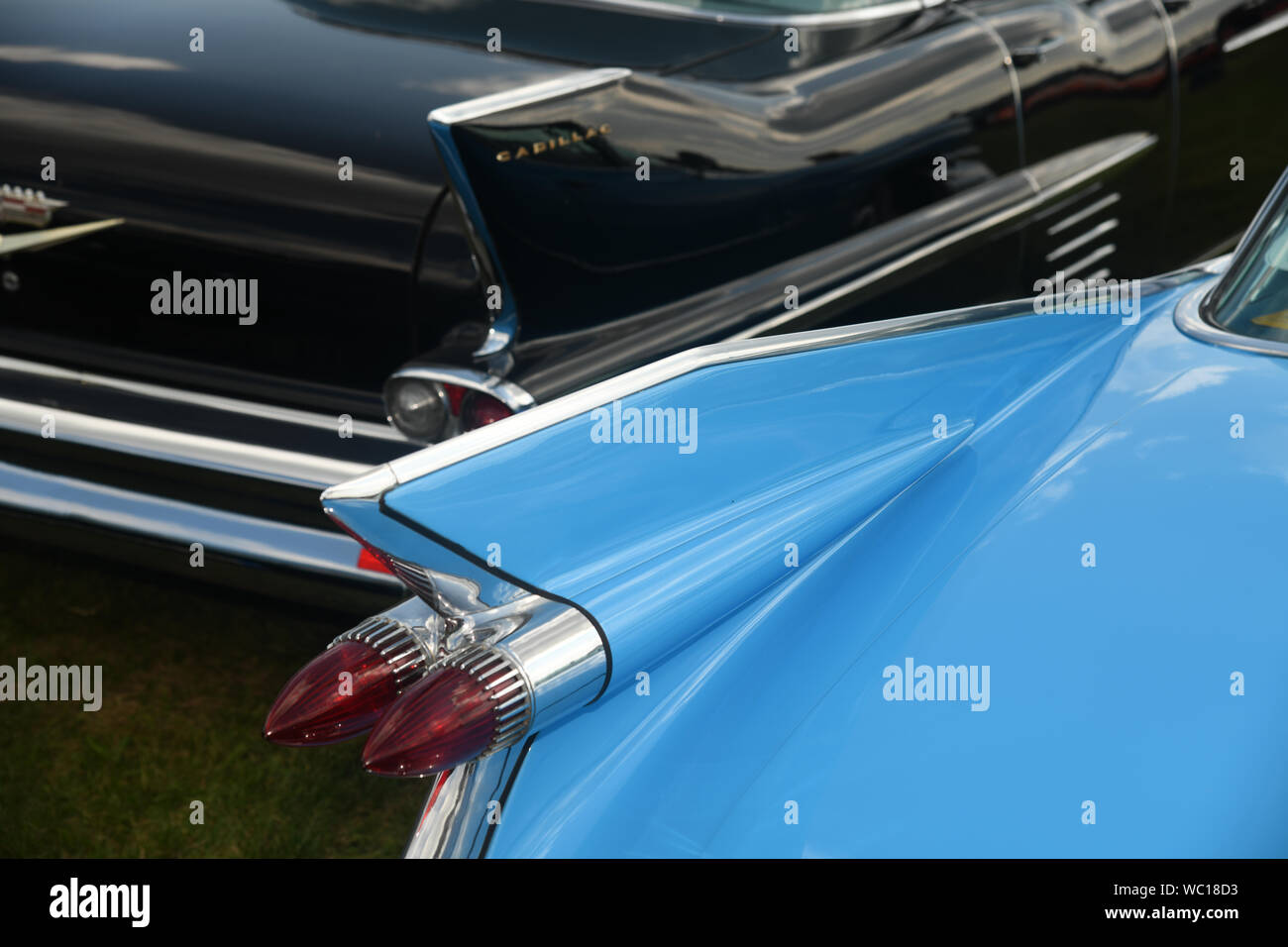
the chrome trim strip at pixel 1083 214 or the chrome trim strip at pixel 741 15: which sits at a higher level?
the chrome trim strip at pixel 741 15

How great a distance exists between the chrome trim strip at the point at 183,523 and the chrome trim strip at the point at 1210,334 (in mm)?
1468

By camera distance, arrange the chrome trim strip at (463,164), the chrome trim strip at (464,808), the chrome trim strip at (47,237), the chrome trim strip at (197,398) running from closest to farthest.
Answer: the chrome trim strip at (464,808) → the chrome trim strip at (463,164) → the chrome trim strip at (197,398) → the chrome trim strip at (47,237)

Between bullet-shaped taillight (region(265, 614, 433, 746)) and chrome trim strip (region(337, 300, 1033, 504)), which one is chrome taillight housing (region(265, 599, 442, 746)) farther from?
chrome trim strip (region(337, 300, 1033, 504))

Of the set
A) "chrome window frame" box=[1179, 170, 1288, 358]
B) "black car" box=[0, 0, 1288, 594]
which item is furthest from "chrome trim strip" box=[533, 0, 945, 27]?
"chrome window frame" box=[1179, 170, 1288, 358]

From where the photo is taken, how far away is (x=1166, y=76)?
11.3ft

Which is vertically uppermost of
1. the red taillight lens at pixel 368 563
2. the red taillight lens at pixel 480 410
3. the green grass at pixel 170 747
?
the red taillight lens at pixel 480 410

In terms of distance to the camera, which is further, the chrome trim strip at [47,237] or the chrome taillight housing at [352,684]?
the chrome trim strip at [47,237]

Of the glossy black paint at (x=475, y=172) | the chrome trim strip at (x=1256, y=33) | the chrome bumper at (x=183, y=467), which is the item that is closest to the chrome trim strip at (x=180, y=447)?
the chrome bumper at (x=183, y=467)

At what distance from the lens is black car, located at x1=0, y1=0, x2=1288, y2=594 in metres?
2.36

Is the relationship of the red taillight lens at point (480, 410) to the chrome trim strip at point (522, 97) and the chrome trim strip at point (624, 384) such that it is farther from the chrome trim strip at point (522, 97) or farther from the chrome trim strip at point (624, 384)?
the chrome trim strip at point (624, 384)

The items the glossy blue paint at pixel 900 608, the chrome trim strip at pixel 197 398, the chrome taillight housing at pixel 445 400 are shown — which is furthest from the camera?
the chrome trim strip at pixel 197 398

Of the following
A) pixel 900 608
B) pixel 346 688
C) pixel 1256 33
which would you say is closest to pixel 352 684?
pixel 346 688

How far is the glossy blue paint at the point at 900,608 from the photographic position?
1.14 metres
